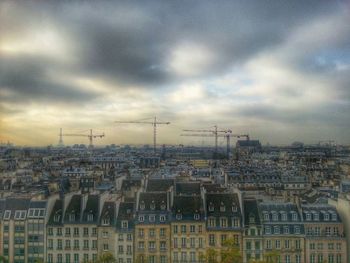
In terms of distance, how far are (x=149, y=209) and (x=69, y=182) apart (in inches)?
2086

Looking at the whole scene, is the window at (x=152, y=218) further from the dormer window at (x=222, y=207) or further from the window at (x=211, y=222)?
the dormer window at (x=222, y=207)

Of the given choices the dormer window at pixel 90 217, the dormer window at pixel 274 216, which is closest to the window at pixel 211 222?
the dormer window at pixel 274 216

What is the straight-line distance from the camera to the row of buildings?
170ft

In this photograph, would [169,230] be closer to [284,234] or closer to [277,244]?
[277,244]

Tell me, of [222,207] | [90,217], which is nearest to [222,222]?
[222,207]

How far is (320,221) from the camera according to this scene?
52.8 m

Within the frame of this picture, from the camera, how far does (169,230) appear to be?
53250mm

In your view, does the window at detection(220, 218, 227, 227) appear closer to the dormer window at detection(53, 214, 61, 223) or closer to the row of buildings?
the row of buildings

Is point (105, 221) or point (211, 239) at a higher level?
point (105, 221)

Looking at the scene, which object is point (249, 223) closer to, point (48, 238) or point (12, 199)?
point (48, 238)

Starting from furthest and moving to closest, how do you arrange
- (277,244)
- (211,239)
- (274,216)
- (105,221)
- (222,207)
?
1. (222,207)
2. (105,221)
3. (274,216)
4. (211,239)
5. (277,244)

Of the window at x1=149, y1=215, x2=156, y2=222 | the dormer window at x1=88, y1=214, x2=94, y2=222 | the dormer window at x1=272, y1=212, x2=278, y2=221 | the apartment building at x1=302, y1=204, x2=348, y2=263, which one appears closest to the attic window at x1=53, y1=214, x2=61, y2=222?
the dormer window at x1=88, y1=214, x2=94, y2=222

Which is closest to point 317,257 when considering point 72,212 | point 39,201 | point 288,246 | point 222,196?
point 288,246

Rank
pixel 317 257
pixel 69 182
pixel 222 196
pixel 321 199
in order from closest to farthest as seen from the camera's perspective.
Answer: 1. pixel 317 257
2. pixel 222 196
3. pixel 321 199
4. pixel 69 182
